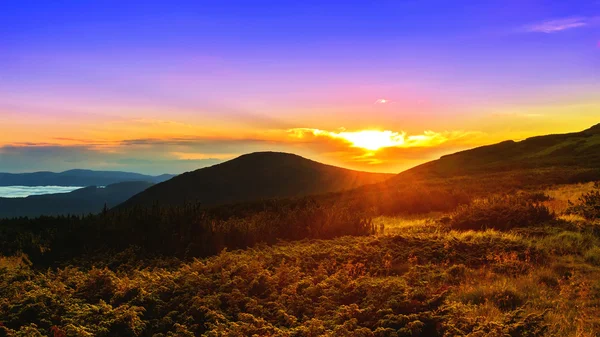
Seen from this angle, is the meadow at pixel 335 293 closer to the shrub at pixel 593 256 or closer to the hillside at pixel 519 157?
the shrub at pixel 593 256

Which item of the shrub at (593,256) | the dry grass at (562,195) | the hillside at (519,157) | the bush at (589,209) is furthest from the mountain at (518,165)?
the shrub at (593,256)

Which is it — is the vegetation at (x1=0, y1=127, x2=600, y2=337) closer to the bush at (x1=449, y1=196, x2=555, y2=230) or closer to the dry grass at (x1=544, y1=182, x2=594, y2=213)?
the bush at (x1=449, y1=196, x2=555, y2=230)

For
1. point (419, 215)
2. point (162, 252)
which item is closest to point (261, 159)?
point (419, 215)

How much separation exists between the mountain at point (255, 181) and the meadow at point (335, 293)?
97101 millimetres

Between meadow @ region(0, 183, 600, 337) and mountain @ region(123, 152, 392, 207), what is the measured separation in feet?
319

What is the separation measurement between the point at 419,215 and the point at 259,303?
54.8ft

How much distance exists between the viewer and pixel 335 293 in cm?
709

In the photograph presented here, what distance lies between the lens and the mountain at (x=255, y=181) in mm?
113688

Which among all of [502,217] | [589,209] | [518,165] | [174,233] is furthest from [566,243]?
[518,165]

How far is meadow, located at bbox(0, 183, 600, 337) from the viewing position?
5.77 meters

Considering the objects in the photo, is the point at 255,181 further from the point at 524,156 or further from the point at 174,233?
the point at 174,233

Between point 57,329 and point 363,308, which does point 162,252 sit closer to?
point 57,329

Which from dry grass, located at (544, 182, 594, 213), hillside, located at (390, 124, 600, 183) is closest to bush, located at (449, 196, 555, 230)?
dry grass, located at (544, 182, 594, 213)

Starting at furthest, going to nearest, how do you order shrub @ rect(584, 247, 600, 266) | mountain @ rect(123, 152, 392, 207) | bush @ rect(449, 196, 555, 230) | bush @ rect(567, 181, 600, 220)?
mountain @ rect(123, 152, 392, 207)
bush @ rect(567, 181, 600, 220)
bush @ rect(449, 196, 555, 230)
shrub @ rect(584, 247, 600, 266)
